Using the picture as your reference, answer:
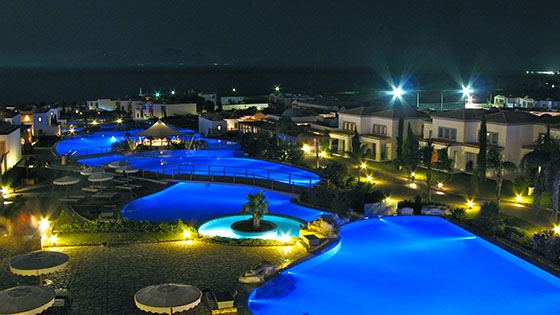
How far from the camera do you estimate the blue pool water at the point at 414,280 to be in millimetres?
12141

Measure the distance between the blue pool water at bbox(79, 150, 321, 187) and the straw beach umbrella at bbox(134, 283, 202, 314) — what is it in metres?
16.6

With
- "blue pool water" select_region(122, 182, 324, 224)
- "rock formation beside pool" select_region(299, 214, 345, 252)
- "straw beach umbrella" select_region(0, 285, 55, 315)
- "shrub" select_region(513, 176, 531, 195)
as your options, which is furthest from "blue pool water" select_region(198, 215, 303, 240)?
"shrub" select_region(513, 176, 531, 195)

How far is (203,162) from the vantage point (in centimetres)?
3091

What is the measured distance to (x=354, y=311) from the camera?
1188 centimetres

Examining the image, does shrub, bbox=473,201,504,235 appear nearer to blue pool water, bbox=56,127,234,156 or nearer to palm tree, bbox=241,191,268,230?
palm tree, bbox=241,191,268,230

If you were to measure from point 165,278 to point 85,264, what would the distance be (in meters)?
2.42

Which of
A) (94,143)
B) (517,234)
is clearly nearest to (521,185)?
(517,234)

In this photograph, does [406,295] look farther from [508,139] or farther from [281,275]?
[508,139]

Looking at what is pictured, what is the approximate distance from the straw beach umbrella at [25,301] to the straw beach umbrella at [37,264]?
1.31 metres

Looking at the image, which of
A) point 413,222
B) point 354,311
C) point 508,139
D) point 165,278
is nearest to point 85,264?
point 165,278

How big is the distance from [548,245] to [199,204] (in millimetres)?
12708

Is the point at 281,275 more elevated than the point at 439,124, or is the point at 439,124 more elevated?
the point at 439,124

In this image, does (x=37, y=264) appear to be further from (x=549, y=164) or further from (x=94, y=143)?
(x=94, y=143)

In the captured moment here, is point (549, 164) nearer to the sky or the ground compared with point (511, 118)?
nearer to the ground
